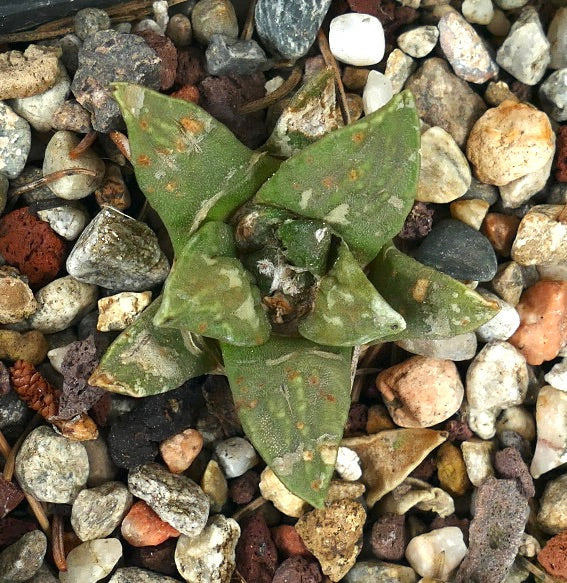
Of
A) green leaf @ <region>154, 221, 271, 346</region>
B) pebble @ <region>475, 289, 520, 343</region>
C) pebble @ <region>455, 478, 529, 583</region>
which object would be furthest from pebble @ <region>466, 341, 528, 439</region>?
green leaf @ <region>154, 221, 271, 346</region>

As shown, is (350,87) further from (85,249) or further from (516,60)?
(85,249)

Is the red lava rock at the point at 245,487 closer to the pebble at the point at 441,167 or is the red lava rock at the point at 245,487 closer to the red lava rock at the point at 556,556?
the red lava rock at the point at 556,556

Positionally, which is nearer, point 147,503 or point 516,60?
point 147,503

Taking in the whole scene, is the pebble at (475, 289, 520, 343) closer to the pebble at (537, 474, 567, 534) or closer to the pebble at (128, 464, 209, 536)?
the pebble at (537, 474, 567, 534)

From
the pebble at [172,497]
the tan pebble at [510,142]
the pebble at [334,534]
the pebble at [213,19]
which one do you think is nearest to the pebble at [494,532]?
the pebble at [334,534]

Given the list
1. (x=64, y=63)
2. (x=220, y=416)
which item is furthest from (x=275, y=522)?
(x=64, y=63)

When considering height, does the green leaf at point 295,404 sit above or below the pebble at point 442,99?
below

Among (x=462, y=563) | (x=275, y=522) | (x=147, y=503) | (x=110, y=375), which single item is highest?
(x=110, y=375)
